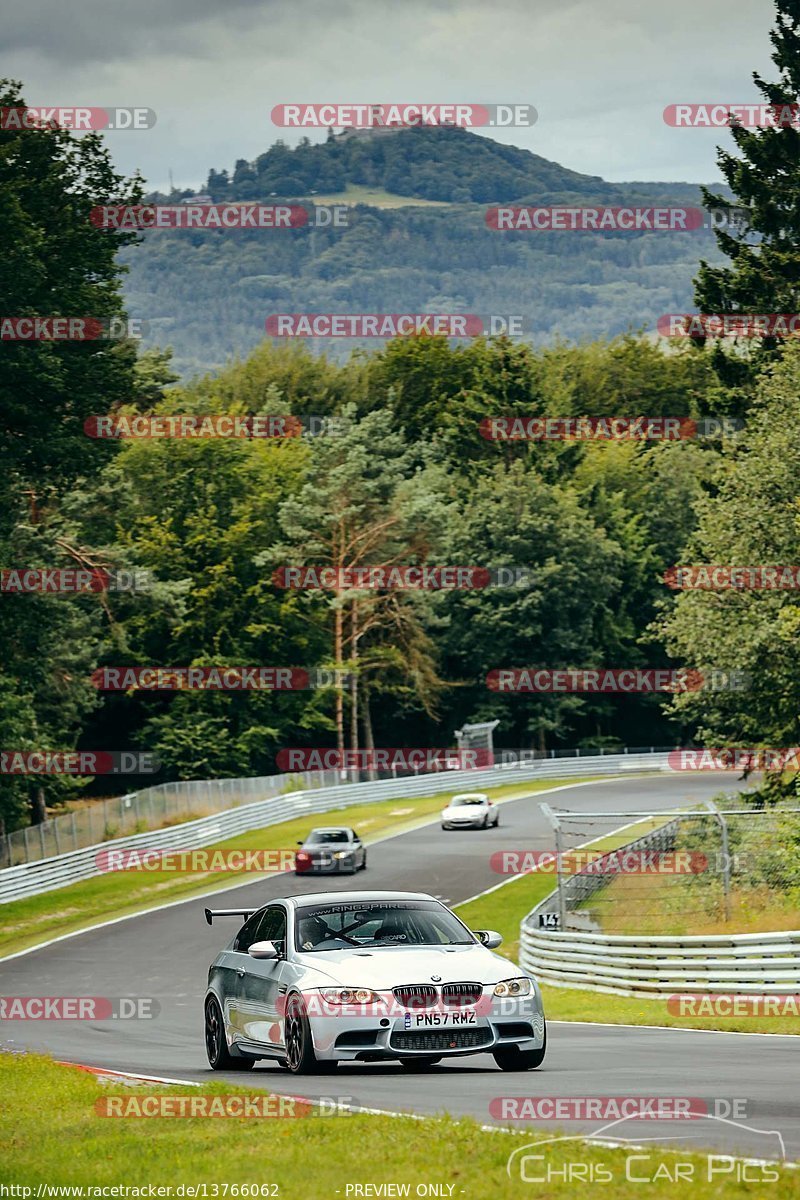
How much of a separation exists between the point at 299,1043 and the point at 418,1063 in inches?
68.9

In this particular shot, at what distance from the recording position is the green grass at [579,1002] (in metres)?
19.0

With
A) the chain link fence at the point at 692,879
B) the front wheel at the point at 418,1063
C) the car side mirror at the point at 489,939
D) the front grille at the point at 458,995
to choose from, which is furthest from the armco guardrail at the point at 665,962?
the front grille at the point at 458,995

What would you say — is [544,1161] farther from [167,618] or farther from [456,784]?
[167,618]

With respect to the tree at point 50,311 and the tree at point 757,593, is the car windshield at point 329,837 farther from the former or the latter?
the tree at point 757,593

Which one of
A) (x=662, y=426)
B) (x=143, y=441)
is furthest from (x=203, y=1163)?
(x=662, y=426)

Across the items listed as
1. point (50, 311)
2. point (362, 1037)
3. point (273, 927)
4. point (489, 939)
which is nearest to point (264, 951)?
point (273, 927)

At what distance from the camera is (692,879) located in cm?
2905

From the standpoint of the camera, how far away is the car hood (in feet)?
41.8

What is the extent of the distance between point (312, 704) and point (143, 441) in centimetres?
1504

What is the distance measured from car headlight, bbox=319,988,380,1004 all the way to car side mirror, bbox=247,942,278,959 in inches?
41.7

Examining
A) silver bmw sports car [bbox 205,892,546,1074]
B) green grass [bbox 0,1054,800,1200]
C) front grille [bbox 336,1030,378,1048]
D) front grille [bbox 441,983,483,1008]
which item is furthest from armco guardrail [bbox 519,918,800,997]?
green grass [bbox 0,1054,800,1200]

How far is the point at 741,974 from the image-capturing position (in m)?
22.0

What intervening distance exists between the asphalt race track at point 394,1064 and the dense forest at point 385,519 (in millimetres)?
8428

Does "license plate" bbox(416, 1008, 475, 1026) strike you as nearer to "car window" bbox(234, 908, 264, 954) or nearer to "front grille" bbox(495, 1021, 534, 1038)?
"front grille" bbox(495, 1021, 534, 1038)
